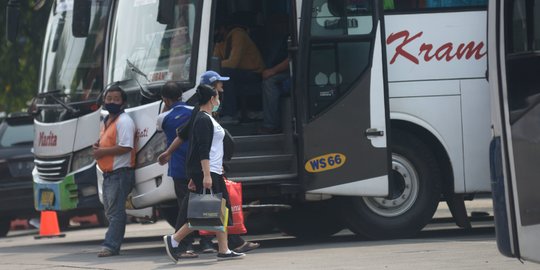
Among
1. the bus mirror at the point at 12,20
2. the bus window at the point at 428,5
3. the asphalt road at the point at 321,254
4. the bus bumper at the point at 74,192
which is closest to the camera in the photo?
the asphalt road at the point at 321,254

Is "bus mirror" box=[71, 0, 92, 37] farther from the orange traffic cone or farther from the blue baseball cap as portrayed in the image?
the orange traffic cone

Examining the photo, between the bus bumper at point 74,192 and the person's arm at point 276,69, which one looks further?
the bus bumper at point 74,192

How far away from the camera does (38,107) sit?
618 inches

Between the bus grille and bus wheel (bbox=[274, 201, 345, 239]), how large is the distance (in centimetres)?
253

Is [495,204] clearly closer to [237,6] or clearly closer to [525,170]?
[525,170]

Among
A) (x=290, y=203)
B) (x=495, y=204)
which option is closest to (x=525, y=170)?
(x=495, y=204)

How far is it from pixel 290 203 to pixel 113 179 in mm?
2086

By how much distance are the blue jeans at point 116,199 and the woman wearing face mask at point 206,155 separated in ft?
4.96

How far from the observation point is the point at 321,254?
11.9m

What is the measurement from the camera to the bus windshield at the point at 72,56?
1522 centimetres

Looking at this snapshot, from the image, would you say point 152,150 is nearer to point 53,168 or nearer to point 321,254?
point 321,254

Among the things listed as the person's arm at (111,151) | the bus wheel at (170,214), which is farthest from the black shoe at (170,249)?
the bus wheel at (170,214)

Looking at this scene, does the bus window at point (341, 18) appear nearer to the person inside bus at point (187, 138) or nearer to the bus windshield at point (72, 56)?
the person inside bus at point (187, 138)

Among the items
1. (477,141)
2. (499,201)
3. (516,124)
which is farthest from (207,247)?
(516,124)
